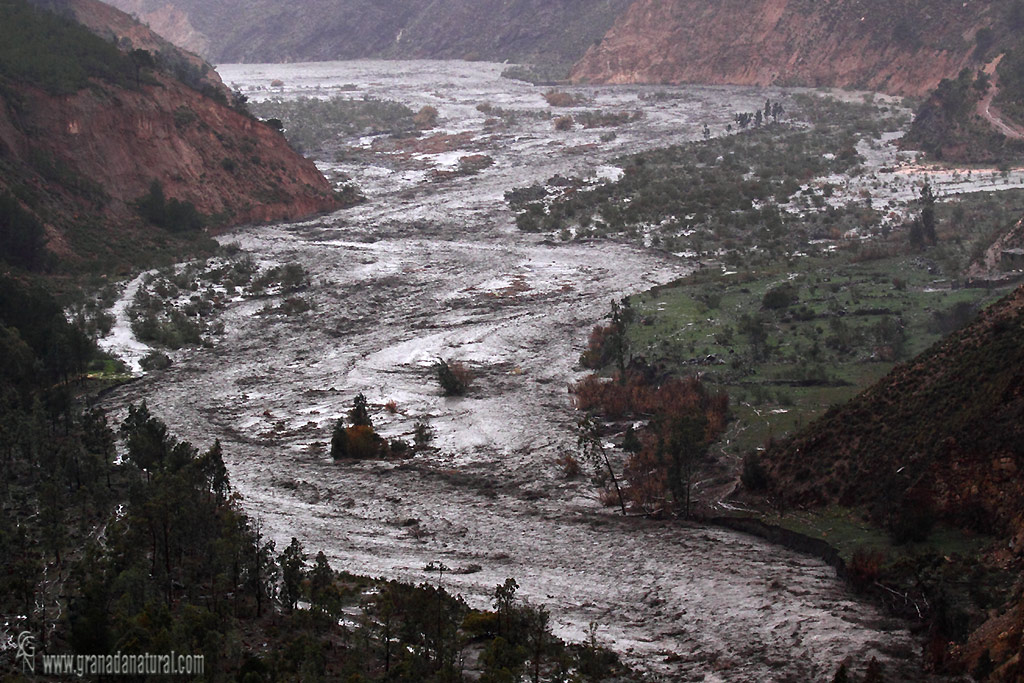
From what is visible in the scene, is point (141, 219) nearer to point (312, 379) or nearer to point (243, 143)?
point (243, 143)

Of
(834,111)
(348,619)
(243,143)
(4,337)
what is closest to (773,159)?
(834,111)

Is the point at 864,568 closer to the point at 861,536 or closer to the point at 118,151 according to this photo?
the point at 861,536

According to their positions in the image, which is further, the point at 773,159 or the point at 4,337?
the point at 773,159

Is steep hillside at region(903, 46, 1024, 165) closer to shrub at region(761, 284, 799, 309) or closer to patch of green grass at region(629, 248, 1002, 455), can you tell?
patch of green grass at region(629, 248, 1002, 455)

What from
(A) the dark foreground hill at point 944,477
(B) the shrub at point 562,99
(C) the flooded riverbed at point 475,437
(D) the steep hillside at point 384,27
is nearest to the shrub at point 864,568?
(A) the dark foreground hill at point 944,477

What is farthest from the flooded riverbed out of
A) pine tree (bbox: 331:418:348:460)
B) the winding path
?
the winding path
